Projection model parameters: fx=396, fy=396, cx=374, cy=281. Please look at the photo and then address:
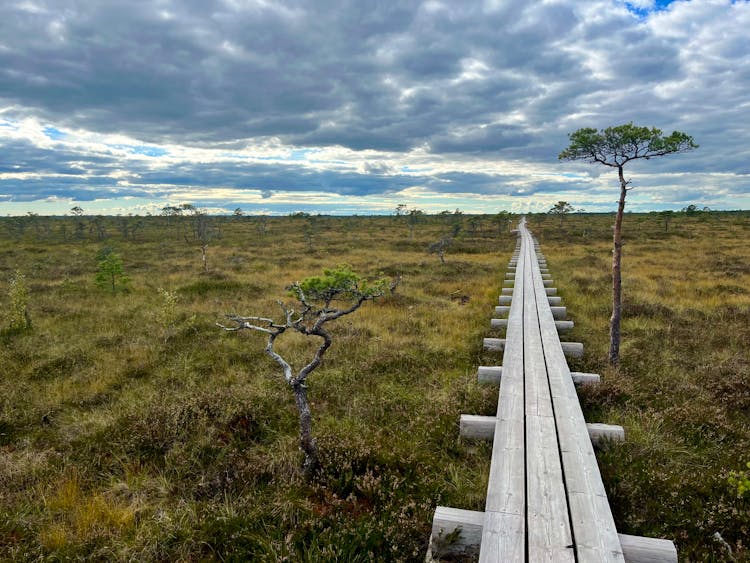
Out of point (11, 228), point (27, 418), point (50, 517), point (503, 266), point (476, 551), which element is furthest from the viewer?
point (11, 228)

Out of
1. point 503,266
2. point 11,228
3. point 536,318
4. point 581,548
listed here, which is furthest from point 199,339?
point 11,228

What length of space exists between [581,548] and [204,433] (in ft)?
15.8

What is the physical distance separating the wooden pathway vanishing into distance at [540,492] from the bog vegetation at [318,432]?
14.7 inches

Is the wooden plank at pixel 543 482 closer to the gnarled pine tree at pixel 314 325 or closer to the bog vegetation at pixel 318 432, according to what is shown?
the bog vegetation at pixel 318 432

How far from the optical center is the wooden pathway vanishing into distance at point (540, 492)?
315cm

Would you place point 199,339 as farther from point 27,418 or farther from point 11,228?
point 11,228

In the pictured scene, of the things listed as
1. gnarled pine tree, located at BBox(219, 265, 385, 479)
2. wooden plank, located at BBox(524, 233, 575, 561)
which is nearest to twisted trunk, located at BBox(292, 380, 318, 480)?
gnarled pine tree, located at BBox(219, 265, 385, 479)

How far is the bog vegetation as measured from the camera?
12.6 feet

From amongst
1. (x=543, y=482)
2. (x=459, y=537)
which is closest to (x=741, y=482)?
(x=543, y=482)

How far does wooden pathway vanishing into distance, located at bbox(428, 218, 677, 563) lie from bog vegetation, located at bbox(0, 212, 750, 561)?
1.22 feet

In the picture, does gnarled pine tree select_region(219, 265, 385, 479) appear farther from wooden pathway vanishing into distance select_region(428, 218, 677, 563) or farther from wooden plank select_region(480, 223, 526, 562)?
wooden plank select_region(480, 223, 526, 562)

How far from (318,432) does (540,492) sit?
3087 millimetres

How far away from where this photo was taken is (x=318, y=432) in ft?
18.7

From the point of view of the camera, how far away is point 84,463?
16.9ft
